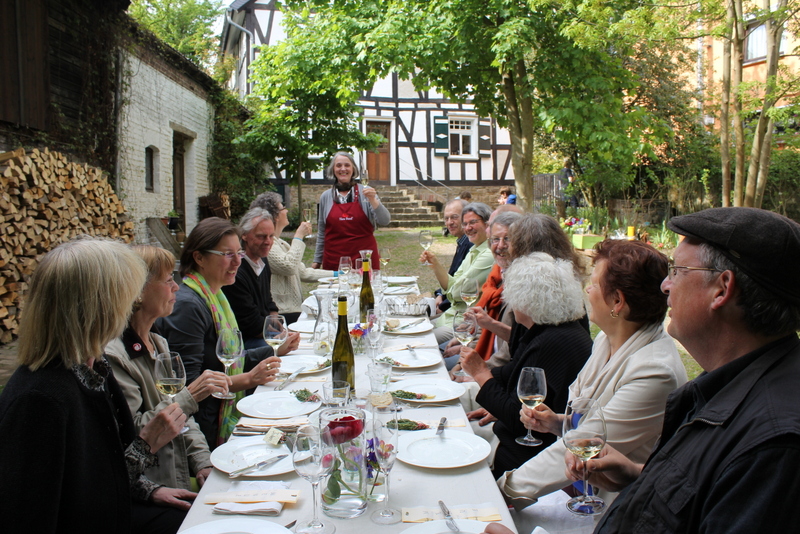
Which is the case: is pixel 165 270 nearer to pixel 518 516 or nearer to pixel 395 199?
pixel 518 516

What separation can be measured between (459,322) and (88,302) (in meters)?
1.69

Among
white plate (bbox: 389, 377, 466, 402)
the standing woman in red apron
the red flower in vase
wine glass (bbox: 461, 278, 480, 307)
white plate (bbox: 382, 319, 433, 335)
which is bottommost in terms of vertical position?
white plate (bbox: 389, 377, 466, 402)

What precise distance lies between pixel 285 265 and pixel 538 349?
8.78 ft

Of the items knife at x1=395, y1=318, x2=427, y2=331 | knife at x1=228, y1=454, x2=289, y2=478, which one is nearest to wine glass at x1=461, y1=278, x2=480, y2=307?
knife at x1=395, y1=318, x2=427, y2=331

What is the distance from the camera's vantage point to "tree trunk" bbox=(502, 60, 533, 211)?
29.9 feet

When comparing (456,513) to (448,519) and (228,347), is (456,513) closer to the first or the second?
(448,519)

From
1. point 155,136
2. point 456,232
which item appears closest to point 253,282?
point 456,232

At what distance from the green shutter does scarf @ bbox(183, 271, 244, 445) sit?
18.1 meters

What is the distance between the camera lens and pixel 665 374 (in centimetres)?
183

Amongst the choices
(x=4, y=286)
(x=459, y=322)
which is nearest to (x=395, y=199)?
(x=4, y=286)

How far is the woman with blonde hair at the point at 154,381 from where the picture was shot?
2.06 metres

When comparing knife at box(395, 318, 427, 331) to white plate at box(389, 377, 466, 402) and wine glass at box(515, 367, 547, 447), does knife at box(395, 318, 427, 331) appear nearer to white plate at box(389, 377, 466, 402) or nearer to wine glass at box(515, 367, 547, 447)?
white plate at box(389, 377, 466, 402)

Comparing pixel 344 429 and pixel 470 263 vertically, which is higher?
pixel 470 263

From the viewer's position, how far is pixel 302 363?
2.80 metres
